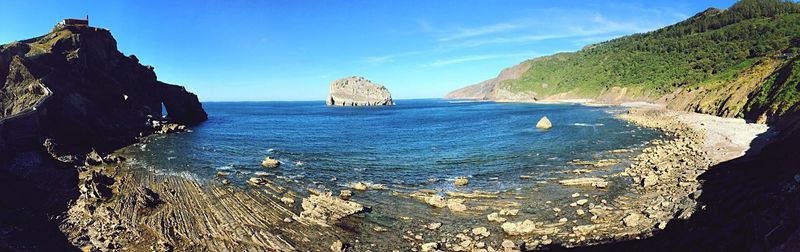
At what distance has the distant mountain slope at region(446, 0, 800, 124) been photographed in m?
61.1

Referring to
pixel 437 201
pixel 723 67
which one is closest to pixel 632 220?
pixel 437 201

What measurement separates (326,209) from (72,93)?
190ft

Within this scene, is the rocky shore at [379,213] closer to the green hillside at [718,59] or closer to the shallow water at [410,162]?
the shallow water at [410,162]

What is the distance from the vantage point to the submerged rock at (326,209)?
22.9 meters

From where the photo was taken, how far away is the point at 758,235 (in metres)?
12.0

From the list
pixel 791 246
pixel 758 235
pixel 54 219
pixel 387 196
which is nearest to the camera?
pixel 791 246

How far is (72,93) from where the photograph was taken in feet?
188

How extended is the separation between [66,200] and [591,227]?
37.6 metres

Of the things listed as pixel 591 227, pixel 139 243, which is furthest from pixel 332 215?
pixel 591 227

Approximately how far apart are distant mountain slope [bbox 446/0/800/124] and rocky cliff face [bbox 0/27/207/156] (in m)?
92.6

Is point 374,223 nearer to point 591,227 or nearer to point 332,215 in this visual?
point 332,215

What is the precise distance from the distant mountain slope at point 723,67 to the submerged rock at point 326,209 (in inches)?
2156

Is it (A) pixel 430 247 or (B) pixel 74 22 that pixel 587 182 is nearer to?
(A) pixel 430 247

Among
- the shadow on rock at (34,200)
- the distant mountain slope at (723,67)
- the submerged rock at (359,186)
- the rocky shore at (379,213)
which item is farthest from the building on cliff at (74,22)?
the distant mountain slope at (723,67)
